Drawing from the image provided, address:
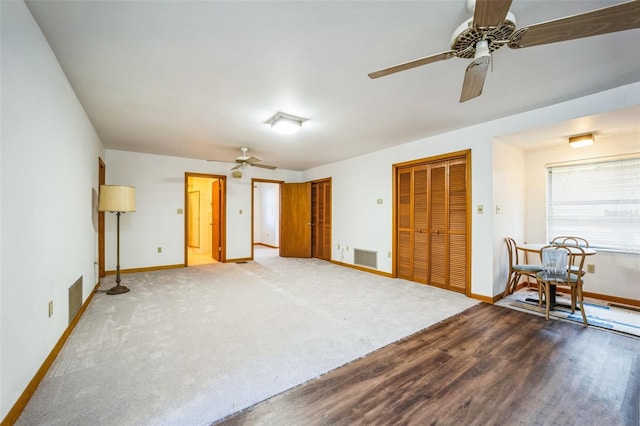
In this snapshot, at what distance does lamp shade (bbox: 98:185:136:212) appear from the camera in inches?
148

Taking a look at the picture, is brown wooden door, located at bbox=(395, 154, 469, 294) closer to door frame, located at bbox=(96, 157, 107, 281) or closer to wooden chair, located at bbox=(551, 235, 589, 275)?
wooden chair, located at bbox=(551, 235, 589, 275)

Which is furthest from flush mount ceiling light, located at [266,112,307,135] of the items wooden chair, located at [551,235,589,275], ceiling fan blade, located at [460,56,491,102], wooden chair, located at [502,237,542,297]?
wooden chair, located at [551,235,589,275]

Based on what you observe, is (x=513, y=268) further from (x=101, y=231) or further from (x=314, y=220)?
(x=101, y=231)

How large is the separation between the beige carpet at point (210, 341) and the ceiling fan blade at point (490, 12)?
2322 mm

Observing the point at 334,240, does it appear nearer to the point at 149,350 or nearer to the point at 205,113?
the point at 205,113

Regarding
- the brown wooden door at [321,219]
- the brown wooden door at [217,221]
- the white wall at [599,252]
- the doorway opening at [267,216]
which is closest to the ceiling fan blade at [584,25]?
the white wall at [599,252]

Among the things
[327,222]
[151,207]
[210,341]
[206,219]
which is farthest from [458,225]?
[206,219]

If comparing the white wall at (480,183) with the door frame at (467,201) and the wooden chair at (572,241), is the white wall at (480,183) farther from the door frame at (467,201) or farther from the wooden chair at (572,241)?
the wooden chair at (572,241)

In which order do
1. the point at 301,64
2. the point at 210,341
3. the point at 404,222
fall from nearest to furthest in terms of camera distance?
1. the point at 301,64
2. the point at 210,341
3. the point at 404,222

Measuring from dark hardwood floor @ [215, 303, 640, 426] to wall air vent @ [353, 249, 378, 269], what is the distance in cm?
258

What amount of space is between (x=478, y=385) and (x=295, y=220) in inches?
221

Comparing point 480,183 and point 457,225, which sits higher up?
point 480,183

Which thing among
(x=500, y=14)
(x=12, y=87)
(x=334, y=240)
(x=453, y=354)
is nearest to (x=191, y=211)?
(x=334, y=240)

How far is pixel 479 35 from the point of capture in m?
1.54
